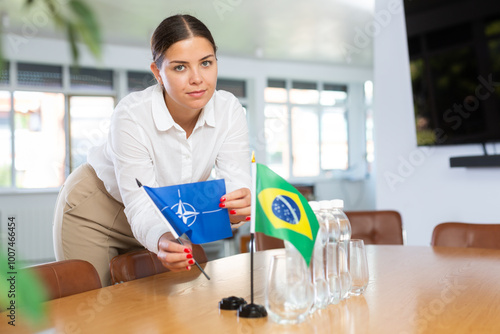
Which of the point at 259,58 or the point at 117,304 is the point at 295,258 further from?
the point at 259,58

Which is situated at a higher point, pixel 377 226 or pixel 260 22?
pixel 260 22

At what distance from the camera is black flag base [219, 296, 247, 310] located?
117cm

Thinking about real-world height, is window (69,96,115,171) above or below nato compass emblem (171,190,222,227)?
above

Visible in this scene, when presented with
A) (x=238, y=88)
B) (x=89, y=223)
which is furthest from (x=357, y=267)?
(x=238, y=88)

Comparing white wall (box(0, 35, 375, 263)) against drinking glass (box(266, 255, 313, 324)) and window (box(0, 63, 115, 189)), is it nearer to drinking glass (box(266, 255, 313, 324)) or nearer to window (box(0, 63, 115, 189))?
window (box(0, 63, 115, 189))

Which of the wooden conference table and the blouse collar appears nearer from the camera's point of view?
the wooden conference table

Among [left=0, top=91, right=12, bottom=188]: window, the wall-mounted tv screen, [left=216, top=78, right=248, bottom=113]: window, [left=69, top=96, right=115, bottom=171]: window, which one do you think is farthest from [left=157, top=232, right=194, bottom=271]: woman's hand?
[left=216, top=78, right=248, bottom=113]: window

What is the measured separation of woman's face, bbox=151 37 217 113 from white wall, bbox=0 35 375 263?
395 cm

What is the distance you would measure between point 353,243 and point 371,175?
33.6 ft

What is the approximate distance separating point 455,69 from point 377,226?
1286mm

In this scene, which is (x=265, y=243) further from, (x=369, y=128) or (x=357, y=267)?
(x=369, y=128)

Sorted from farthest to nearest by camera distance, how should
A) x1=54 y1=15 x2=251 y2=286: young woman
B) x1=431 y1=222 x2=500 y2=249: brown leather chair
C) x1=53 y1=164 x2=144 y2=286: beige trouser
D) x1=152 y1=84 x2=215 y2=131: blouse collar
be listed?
x1=431 y1=222 x2=500 y2=249: brown leather chair
x1=53 y1=164 x2=144 y2=286: beige trouser
x1=152 y1=84 x2=215 y2=131: blouse collar
x1=54 y1=15 x2=251 y2=286: young woman

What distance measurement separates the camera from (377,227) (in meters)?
2.67

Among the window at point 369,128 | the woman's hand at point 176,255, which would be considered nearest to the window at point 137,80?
the window at point 369,128
